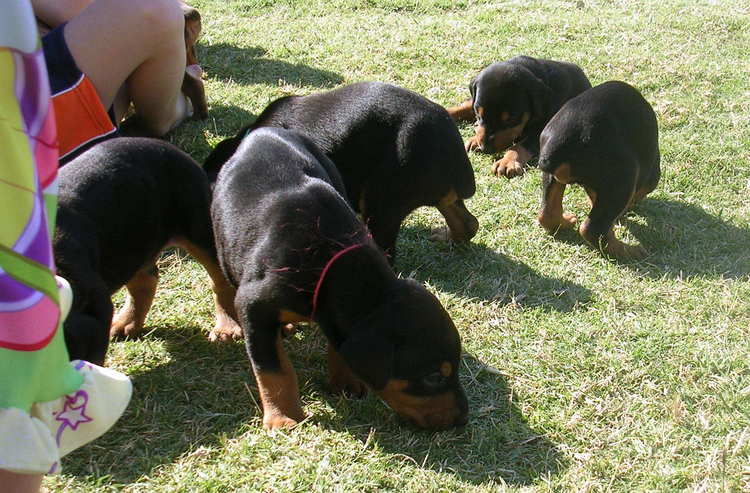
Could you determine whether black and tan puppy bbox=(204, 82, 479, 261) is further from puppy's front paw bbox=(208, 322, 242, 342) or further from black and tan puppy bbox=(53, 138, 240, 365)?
puppy's front paw bbox=(208, 322, 242, 342)

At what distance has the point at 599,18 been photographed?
29.9 feet

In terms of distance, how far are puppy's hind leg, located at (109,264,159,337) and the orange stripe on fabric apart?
3.04ft

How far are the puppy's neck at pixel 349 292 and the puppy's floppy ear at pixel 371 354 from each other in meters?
0.12

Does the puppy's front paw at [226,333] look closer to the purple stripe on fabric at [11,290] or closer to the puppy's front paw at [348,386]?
the puppy's front paw at [348,386]

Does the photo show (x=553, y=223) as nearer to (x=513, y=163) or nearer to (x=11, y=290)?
(x=513, y=163)

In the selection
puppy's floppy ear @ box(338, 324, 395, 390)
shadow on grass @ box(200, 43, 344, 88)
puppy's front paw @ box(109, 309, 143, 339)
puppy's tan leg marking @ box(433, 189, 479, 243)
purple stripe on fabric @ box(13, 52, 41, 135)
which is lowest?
shadow on grass @ box(200, 43, 344, 88)

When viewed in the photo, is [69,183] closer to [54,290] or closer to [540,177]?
[54,290]

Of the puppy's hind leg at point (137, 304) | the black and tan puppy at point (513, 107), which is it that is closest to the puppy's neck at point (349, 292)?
the puppy's hind leg at point (137, 304)

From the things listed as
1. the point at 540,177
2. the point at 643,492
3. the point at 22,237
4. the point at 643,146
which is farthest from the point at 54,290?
the point at 540,177

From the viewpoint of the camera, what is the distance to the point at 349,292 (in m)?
3.57

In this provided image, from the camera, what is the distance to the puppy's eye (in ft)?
11.3

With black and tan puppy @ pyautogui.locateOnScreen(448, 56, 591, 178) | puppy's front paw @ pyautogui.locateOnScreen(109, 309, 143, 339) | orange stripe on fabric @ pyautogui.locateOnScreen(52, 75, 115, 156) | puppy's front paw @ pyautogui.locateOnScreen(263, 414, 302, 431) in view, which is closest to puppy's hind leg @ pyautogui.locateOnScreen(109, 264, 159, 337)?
puppy's front paw @ pyautogui.locateOnScreen(109, 309, 143, 339)

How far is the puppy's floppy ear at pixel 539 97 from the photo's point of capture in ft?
20.8

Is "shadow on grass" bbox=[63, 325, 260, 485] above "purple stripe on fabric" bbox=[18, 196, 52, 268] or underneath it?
underneath
